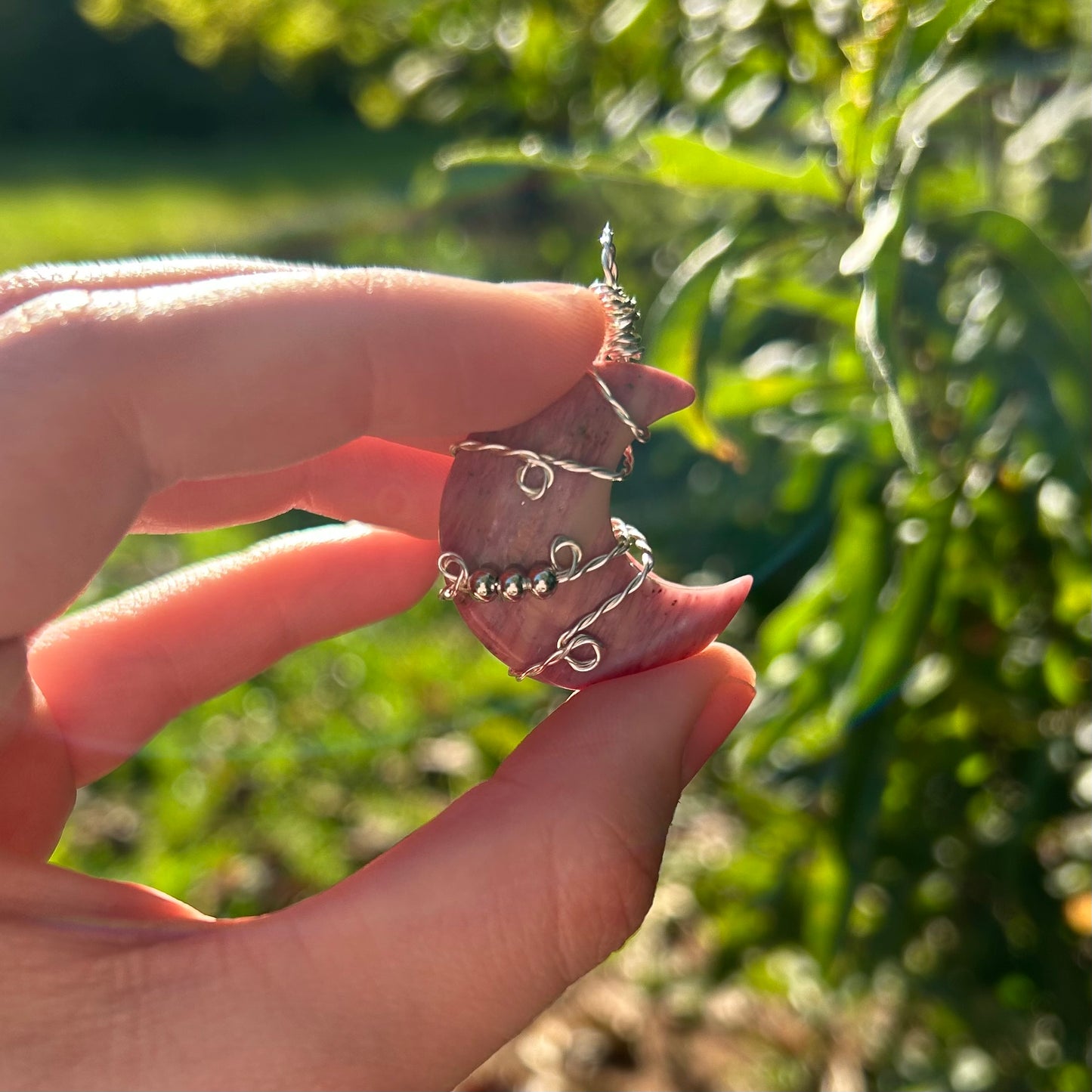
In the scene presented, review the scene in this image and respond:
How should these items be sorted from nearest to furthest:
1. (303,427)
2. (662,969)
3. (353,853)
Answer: (303,427) < (662,969) < (353,853)

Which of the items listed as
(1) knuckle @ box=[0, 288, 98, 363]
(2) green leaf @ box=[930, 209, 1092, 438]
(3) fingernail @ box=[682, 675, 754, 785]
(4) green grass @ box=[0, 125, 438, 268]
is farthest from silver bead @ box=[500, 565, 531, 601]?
(4) green grass @ box=[0, 125, 438, 268]

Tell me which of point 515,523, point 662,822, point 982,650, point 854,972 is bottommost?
point 854,972

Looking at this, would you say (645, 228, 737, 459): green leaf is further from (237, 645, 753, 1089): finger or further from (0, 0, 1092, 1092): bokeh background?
(237, 645, 753, 1089): finger

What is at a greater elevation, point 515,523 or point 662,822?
point 515,523

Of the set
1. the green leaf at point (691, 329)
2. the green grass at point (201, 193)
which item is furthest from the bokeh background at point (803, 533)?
the green grass at point (201, 193)

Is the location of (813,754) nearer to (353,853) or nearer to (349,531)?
(349,531)

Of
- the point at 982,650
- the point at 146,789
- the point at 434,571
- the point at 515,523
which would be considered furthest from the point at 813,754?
the point at 146,789

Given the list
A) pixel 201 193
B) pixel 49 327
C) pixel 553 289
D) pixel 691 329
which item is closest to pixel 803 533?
pixel 691 329
